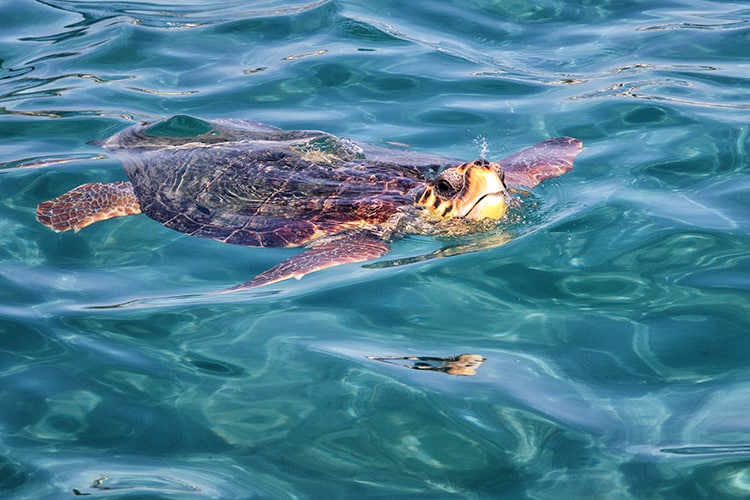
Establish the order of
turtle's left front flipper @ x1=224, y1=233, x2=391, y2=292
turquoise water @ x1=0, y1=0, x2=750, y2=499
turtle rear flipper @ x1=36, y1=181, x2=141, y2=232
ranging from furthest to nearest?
turtle rear flipper @ x1=36, y1=181, x2=141, y2=232 → turtle's left front flipper @ x1=224, y1=233, x2=391, y2=292 → turquoise water @ x1=0, y1=0, x2=750, y2=499

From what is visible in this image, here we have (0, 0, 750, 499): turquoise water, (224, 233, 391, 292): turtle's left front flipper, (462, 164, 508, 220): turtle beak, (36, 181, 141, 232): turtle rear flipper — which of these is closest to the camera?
(0, 0, 750, 499): turquoise water

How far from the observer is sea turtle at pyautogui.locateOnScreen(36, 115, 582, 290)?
6031mm

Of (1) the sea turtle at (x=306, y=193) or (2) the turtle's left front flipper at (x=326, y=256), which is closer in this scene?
(2) the turtle's left front flipper at (x=326, y=256)

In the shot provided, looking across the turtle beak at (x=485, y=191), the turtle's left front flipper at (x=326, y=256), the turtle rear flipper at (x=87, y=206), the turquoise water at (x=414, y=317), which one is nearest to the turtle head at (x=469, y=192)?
the turtle beak at (x=485, y=191)

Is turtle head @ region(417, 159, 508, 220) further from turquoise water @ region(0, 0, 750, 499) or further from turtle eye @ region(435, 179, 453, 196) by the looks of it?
turquoise water @ region(0, 0, 750, 499)

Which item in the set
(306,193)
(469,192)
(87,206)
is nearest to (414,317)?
(469,192)

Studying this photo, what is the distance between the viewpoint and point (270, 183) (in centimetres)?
646

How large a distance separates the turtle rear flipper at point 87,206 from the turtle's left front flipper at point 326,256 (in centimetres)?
158

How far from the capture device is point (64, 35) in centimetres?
1060

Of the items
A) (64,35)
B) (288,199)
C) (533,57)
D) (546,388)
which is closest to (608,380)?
(546,388)

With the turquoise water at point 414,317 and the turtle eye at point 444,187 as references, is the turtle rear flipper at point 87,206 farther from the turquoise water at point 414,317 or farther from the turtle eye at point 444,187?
the turtle eye at point 444,187

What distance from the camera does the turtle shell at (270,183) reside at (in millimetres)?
6199

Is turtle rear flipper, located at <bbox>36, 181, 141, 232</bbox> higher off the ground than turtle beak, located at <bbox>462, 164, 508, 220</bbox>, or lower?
lower

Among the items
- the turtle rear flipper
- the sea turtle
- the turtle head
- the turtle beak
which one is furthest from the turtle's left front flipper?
the turtle rear flipper
